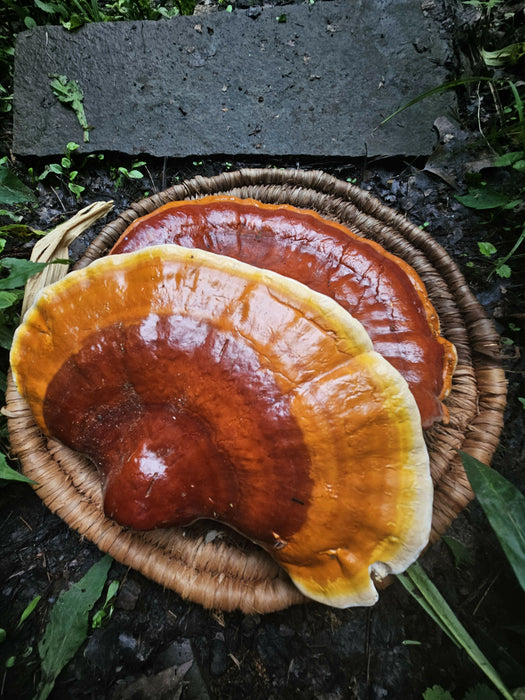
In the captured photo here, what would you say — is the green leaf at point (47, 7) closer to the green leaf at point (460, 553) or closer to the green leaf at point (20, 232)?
the green leaf at point (20, 232)

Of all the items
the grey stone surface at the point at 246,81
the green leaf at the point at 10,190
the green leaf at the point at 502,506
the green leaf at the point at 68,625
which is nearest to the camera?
the green leaf at the point at 502,506

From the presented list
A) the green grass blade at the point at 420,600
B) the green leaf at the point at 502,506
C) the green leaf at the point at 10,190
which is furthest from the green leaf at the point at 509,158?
the green leaf at the point at 10,190

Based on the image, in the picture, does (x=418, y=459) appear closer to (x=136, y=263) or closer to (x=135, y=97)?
(x=136, y=263)

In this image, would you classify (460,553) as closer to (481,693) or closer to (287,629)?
(481,693)

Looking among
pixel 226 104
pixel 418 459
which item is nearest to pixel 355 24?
pixel 226 104

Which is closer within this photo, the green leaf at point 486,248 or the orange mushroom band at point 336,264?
the orange mushroom band at point 336,264

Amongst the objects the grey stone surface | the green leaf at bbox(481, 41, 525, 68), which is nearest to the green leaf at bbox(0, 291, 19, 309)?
the grey stone surface
